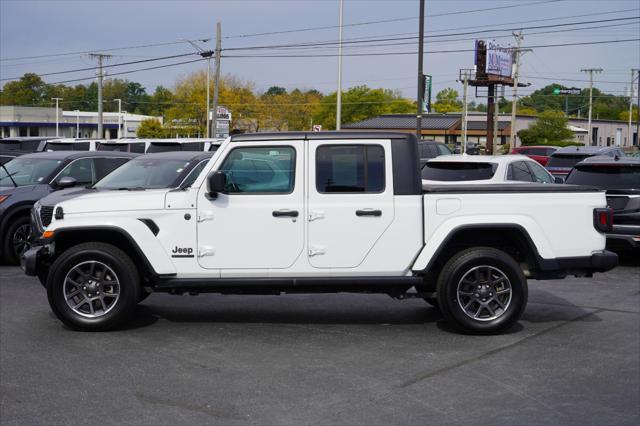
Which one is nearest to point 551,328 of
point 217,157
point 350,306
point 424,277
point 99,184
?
point 424,277

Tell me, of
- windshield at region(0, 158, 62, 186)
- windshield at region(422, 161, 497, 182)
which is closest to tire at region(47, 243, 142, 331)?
windshield at region(0, 158, 62, 186)

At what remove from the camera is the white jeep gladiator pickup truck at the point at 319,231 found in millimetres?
7598

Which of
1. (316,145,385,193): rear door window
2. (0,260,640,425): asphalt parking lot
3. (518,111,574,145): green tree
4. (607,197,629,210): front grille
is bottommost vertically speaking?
(0,260,640,425): asphalt parking lot

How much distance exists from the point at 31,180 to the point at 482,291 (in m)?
8.41

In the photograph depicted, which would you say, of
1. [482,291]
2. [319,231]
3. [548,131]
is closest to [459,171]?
[482,291]

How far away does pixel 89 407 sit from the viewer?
5.52 meters

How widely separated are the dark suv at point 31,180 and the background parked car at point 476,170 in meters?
5.68

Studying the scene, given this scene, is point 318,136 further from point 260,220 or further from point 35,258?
point 35,258

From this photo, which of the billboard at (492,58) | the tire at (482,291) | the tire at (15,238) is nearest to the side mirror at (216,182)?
the tire at (482,291)

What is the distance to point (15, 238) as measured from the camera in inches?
483

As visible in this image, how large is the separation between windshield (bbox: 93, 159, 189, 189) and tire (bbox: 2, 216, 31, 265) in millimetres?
2448

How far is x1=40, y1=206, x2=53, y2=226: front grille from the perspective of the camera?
9734 millimetres

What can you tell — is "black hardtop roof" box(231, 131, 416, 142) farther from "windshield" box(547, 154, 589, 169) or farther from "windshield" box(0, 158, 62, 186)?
"windshield" box(547, 154, 589, 169)

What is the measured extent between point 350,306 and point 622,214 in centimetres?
539
